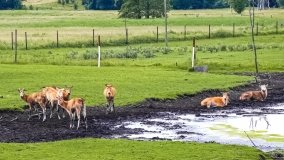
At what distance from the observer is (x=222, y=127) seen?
31.2m

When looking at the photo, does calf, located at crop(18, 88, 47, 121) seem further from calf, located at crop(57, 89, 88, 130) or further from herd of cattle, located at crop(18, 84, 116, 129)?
calf, located at crop(57, 89, 88, 130)

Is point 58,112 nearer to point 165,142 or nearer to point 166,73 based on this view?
point 165,142

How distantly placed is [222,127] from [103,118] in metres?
5.52

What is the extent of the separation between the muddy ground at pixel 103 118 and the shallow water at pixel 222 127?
0.94 metres

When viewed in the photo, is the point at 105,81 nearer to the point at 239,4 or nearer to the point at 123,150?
the point at 123,150

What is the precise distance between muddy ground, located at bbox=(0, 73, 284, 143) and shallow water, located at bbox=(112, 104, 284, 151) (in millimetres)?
939

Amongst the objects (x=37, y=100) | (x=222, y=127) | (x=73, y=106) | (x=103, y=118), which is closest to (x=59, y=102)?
(x=73, y=106)

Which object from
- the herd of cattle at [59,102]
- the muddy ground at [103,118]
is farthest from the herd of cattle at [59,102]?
the muddy ground at [103,118]

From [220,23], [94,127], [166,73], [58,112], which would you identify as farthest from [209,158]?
[220,23]

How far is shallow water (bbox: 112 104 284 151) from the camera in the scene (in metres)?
28.0

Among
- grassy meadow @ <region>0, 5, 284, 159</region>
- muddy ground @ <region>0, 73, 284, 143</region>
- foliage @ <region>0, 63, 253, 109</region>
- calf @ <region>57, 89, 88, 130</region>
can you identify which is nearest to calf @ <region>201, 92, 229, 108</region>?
muddy ground @ <region>0, 73, 284, 143</region>

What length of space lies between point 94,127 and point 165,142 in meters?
5.11

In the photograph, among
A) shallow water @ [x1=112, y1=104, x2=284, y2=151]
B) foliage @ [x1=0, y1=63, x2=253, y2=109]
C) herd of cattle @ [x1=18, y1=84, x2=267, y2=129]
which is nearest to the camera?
shallow water @ [x1=112, y1=104, x2=284, y2=151]

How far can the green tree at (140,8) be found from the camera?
151250mm
